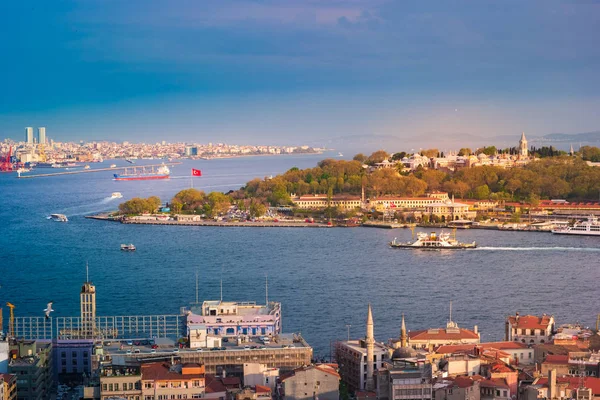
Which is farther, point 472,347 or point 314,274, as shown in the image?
point 314,274

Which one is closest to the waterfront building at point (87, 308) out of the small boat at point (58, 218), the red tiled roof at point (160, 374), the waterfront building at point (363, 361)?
the red tiled roof at point (160, 374)

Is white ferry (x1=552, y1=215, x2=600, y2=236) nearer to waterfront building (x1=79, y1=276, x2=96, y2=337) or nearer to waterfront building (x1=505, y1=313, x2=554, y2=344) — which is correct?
waterfront building (x1=505, y1=313, x2=554, y2=344)

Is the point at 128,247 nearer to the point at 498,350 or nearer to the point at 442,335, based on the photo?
the point at 442,335

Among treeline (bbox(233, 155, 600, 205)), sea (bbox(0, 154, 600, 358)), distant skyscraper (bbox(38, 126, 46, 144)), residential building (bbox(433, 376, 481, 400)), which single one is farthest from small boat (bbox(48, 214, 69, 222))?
distant skyscraper (bbox(38, 126, 46, 144))

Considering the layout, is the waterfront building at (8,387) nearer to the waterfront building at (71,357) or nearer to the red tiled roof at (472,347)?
the waterfront building at (71,357)

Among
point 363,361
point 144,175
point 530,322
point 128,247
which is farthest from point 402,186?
point 144,175
